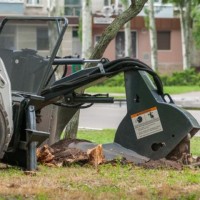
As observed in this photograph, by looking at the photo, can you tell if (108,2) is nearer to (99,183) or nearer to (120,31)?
(120,31)

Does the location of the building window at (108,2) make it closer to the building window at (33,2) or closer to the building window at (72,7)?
the building window at (72,7)

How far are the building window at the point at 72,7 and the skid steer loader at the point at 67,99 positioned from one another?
142ft

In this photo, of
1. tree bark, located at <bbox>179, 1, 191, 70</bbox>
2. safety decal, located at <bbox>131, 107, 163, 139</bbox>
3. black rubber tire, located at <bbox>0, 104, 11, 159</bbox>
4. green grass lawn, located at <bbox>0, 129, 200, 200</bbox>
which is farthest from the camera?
tree bark, located at <bbox>179, 1, 191, 70</bbox>

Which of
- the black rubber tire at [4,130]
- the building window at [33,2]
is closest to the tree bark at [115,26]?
the black rubber tire at [4,130]

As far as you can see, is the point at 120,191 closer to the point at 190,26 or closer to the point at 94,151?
the point at 94,151

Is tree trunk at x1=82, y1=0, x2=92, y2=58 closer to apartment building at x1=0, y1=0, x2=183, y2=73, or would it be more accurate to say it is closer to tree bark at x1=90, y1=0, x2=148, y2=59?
apartment building at x1=0, y1=0, x2=183, y2=73

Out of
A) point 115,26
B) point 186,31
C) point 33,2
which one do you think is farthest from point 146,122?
point 33,2

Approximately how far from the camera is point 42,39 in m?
9.46

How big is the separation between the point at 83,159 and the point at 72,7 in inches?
1751

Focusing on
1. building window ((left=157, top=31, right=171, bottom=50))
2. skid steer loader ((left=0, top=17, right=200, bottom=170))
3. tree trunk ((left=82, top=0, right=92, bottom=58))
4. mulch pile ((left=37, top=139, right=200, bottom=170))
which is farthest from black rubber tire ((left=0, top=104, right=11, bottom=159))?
building window ((left=157, top=31, right=171, bottom=50))

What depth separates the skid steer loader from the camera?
25.9 ft

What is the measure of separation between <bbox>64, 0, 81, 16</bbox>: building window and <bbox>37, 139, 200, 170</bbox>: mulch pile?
43.8 metres

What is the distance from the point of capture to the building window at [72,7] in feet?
172

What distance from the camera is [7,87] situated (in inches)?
299
